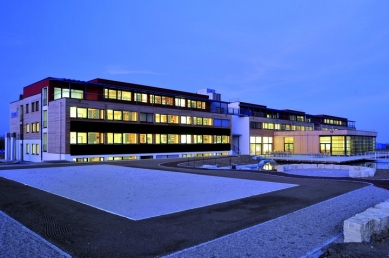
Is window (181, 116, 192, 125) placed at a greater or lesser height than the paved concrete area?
greater

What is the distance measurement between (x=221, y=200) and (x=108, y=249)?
591cm

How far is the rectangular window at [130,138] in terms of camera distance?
38656mm

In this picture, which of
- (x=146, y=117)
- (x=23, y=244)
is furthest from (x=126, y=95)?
(x=23, y=244)

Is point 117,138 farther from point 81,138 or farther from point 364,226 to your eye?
point 364,226

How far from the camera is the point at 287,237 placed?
682 cm

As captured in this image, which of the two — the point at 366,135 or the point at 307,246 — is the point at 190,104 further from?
the point at 307,246

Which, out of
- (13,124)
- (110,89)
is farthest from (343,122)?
(13,124)

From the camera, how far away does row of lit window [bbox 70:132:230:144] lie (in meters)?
34.5

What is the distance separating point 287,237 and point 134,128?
34.5 m

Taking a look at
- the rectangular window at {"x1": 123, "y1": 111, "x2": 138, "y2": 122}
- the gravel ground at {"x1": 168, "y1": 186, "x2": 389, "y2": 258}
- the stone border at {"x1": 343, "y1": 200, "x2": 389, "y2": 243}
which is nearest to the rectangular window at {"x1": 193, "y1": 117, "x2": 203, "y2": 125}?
the rectangular window at {"x1": 123, "y1": 111, "x2": 138, "y2": 122}

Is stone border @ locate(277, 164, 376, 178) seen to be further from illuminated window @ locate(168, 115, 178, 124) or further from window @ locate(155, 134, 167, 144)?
illuminated window @ locate(168, 115, 178, 124)

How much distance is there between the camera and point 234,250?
5.96 meters

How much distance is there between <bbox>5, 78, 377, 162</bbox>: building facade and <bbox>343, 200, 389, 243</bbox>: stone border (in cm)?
3166

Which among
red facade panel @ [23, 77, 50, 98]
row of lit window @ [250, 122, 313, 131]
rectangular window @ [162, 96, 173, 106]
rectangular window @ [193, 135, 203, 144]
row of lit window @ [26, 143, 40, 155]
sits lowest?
row of lit window @ [26, 143, 40, 155]
